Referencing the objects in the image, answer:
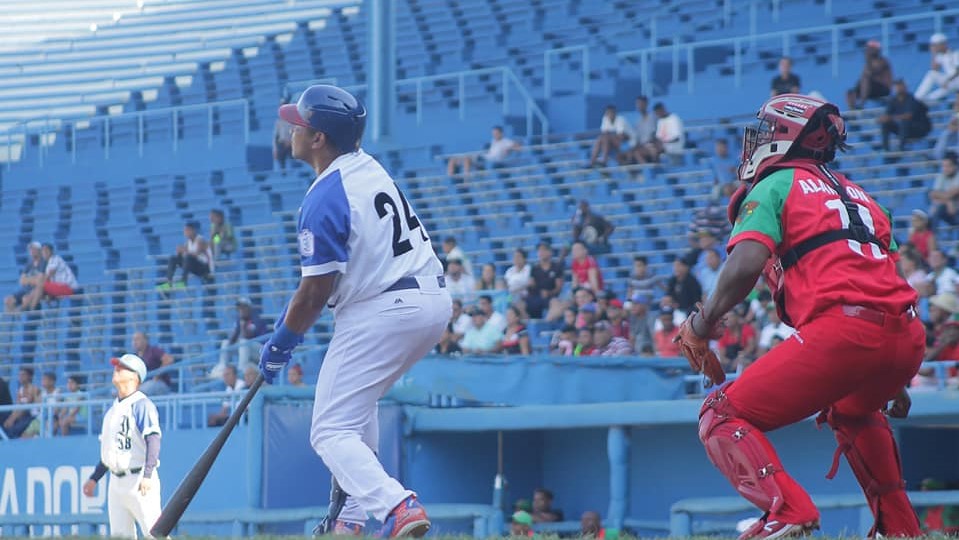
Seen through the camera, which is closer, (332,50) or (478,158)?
(478,158)

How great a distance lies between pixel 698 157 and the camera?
19531mm

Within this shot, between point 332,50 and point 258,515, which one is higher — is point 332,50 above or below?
above

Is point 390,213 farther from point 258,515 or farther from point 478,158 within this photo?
point 478,158

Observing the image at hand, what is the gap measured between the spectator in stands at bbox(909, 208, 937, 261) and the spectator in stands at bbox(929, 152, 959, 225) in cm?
94

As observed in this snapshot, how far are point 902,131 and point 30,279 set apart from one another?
1305 cm

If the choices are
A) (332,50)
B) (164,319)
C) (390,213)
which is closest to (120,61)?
(332,50)

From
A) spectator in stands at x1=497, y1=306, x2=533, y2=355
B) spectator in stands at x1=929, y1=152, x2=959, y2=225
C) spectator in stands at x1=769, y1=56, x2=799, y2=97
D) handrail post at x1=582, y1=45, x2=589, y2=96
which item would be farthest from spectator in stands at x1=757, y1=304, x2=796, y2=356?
handrail post at x1=582, y1=45, x2=589, y2=96

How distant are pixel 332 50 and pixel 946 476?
19.5m

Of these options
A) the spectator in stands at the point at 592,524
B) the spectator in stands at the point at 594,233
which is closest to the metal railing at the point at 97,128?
the spectator in stands at the point at 594,233

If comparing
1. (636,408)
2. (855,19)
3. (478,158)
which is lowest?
(636,408)

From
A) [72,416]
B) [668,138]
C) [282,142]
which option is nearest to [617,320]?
[668,138]

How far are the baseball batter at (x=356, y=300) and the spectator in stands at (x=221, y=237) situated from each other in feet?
52.0

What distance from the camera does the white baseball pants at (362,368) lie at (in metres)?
5.80

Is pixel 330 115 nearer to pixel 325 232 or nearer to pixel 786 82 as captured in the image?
pixel 325 232
